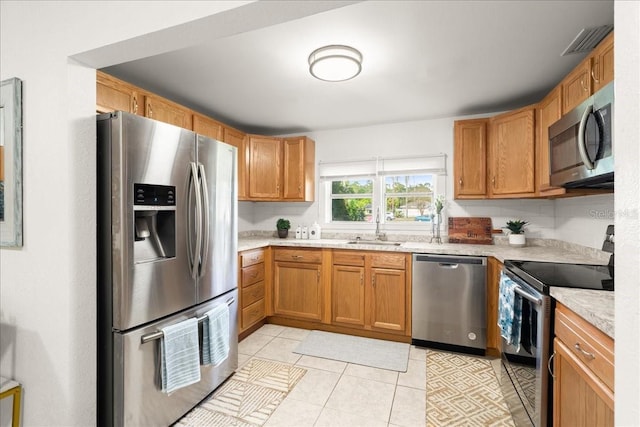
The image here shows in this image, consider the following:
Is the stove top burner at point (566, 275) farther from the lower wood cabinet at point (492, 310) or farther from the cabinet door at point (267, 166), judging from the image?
the cabinet door at point (267, 166)

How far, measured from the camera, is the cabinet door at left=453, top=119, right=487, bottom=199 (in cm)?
309

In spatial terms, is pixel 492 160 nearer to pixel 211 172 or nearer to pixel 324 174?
pixel 324 174

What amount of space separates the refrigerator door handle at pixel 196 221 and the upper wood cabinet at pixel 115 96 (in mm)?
835

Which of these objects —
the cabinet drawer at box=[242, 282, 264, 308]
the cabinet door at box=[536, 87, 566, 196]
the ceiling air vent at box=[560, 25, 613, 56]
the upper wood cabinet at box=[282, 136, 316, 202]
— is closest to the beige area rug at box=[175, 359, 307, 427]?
the cabinet drawer at box=[242, 282, 264, 308]

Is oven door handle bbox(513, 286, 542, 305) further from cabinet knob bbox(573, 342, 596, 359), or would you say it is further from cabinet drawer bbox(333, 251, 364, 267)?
cabinet drawer bbox(333, 251, 364, 267)

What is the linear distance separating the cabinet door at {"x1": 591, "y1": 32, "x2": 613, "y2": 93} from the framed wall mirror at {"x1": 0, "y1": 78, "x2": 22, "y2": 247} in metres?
3.05

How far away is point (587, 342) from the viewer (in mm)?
1109

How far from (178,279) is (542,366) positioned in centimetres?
195

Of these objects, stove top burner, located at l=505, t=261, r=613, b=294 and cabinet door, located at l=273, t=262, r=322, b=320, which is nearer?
stove top burner, located at l=505, t=261, r=613, b=294

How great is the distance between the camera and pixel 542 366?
4.70ft

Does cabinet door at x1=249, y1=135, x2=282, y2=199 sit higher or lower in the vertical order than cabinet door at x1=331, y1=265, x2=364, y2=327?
higher

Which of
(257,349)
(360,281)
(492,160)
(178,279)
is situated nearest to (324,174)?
(360,281)

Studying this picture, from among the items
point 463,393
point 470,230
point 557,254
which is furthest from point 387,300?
point 557,254
